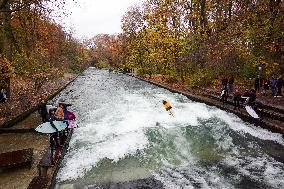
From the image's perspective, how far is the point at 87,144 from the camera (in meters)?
15.6

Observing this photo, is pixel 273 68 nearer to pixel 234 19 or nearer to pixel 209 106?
pixel 209 106

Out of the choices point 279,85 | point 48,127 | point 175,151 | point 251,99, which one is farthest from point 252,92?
point 48,127

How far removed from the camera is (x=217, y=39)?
3238 centimetres

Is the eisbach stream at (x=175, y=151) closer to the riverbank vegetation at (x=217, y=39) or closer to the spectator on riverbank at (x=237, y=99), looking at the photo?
the spectator on riverbank at (x=237, y=99)

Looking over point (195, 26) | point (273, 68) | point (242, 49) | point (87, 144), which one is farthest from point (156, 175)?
point (195, 26)

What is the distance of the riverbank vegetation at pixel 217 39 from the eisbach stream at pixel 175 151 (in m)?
8.59

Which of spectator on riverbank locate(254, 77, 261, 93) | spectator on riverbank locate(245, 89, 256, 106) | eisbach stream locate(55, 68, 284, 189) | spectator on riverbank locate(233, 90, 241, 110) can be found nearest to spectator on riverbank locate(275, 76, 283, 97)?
spectator on riverbank locate(254, 77, 261, 93)

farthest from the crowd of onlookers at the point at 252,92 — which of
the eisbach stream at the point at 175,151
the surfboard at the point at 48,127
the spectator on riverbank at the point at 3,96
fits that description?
the spectator on riverbank at the point at 3,96

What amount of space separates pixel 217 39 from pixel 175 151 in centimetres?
2064

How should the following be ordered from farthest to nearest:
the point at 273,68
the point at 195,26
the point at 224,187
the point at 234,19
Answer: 1. the point at 195,26
2. the point at 234,19
3. the point at 273,68
4. the point at 224,187

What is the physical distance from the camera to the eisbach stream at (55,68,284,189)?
36.8 ft

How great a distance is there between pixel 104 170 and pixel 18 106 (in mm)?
12962

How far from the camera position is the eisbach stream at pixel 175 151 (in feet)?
36.8

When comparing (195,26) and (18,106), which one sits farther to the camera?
(195,26)
